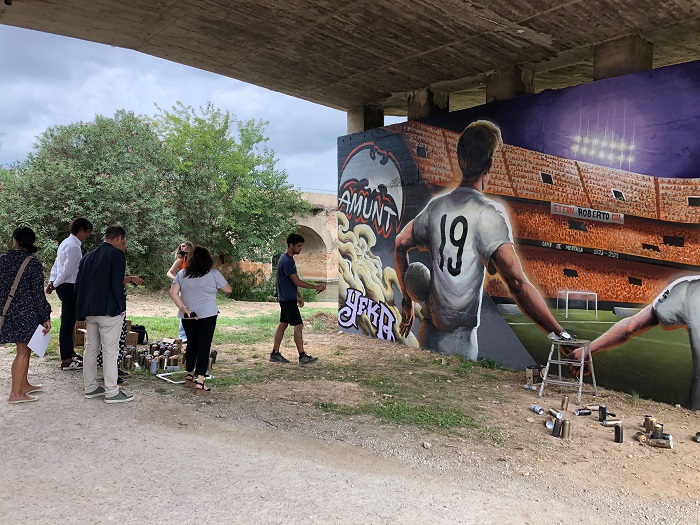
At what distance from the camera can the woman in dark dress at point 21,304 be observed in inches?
201

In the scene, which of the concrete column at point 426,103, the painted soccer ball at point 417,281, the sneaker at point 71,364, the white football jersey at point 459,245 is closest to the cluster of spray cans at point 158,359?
the sneaker at point 71,364

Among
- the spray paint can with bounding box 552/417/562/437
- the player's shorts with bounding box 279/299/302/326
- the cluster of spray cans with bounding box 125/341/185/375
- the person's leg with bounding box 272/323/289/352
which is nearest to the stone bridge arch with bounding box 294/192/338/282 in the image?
the person's leg with bounding box 272/323/289/352

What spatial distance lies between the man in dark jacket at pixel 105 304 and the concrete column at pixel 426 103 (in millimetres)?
5804

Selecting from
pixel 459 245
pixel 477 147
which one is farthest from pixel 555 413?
pixel 477 147

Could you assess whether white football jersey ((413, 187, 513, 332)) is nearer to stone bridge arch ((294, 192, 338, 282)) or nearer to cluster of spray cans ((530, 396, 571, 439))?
cluster of spray cans ((530, 396, 571, 439))

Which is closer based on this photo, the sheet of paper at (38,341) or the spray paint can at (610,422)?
the sheet of paper at (38,341)

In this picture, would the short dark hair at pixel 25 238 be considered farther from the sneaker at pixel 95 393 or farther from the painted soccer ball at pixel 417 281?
the painted soccer ball at pixel 417 281

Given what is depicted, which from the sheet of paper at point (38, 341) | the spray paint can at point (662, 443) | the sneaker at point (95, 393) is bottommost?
the spray paint can at point (662, 443)

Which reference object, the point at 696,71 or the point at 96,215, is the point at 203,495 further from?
the point at 96,215

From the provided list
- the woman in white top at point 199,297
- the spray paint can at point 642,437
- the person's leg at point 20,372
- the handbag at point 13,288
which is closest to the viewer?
the spray paint can at point 642,437

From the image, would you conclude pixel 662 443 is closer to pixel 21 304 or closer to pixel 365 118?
pixel 21 304

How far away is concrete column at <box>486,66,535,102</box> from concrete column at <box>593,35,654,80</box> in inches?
47.5

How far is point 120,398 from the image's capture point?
5.52 meters

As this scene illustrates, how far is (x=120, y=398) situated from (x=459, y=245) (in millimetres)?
5454
